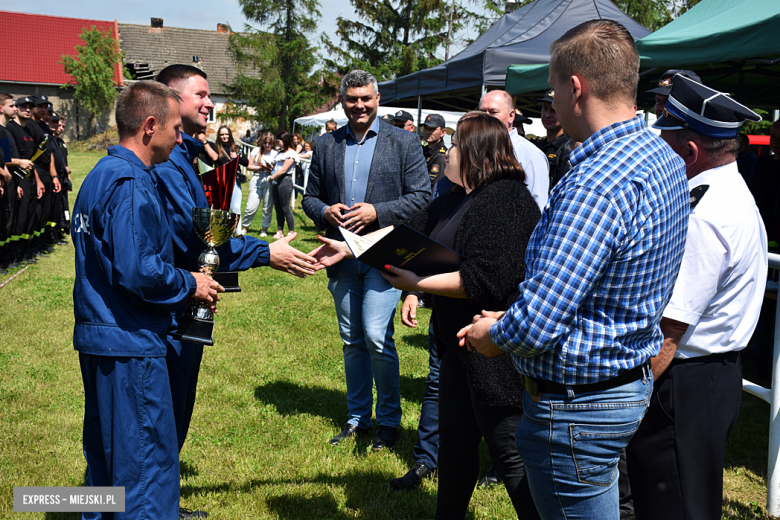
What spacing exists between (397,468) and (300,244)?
25.3 feet

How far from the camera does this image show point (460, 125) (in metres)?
2.70

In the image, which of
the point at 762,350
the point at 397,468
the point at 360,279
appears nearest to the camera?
the point at 397,468

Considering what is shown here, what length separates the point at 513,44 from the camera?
856 cm

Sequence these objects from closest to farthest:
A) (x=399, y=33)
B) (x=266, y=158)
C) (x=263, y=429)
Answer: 1. (x=263, y=429)
2. (x=266, y=158)
3. (x=399, y=33)

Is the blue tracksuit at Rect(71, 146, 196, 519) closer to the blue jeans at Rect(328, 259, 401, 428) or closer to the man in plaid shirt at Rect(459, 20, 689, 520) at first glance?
the man in plaid shirt at Rect(459, 20, 689, 520)

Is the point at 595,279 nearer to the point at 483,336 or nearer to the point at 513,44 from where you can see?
the point at 483,336

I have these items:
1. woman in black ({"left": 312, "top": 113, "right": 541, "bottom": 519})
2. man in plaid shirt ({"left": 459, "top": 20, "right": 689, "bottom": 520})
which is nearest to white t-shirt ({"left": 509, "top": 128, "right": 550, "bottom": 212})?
woman in black ({"left": 312, "top": 113, "right": 541, "bottom": 519})

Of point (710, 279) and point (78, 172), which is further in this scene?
point (78, 172)

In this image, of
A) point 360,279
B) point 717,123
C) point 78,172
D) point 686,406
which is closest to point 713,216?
point 717,123

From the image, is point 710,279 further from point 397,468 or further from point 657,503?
point 397,468

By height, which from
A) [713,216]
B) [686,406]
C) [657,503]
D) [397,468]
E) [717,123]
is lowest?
[397,468]

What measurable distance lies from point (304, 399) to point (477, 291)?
2960 mm

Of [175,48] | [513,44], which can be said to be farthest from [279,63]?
[513,44]

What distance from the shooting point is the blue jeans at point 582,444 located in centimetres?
174
